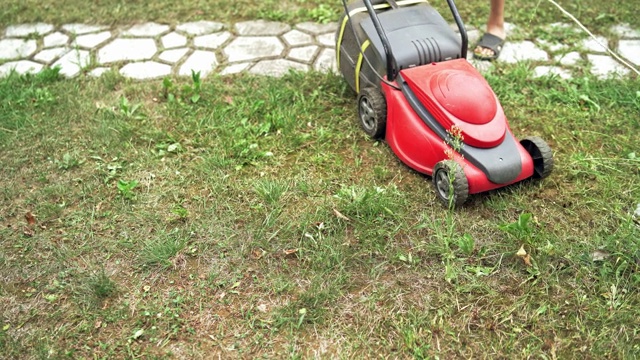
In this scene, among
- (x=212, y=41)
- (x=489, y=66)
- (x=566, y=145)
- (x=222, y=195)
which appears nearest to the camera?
(x=222, y=195)

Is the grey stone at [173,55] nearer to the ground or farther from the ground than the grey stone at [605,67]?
farther from the ground

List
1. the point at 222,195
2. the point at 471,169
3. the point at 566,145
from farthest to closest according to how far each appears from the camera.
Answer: the point at 566,145
the point at 222,195
the point at 471,169

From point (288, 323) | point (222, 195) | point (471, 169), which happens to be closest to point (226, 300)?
point (288, 323)

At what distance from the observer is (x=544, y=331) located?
2.26m

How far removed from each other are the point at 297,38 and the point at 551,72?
1.68 metres

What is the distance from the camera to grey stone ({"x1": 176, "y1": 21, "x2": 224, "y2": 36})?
14.1 feet

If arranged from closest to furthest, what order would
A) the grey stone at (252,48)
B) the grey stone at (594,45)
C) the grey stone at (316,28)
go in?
1. the grey stone at (594,45)
2. the grey stone at (252,48)
3. the grey stone at (316,28)

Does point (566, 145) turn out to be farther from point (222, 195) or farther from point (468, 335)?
point (222, 195)

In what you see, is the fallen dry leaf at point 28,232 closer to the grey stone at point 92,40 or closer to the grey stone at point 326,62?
the grey stone at point 92,40

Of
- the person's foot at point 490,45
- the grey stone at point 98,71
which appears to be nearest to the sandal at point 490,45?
the person's foot at point 490,45

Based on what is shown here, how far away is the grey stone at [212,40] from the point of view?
13.7 feet

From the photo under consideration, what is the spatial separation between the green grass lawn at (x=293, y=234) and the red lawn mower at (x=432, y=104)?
138mm

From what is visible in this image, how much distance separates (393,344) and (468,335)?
0.28 metres

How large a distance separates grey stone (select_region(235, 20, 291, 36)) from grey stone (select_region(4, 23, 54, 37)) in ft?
4.47
